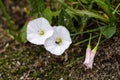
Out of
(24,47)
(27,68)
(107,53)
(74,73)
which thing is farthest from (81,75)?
(24,47)

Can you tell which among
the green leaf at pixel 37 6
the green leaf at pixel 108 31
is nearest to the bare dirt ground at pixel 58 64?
the green leaf at pixel 108 31

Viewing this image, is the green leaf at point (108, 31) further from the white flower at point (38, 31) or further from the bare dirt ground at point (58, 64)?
the white flower at point (38, 31)

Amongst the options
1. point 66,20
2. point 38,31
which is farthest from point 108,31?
point 38,31

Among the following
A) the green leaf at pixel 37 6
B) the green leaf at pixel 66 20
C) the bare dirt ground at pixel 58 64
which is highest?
the green leaf at pixel 37 6

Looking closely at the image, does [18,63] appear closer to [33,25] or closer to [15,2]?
[33,25]

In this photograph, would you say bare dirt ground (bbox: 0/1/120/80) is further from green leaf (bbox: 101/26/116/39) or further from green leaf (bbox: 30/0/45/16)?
green leaf (bbox: 30/0/45/16)

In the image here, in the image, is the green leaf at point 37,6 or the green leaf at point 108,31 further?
the green leaf at point 37,6

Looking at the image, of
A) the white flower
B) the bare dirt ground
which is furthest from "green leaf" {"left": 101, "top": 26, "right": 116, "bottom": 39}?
the white flower
